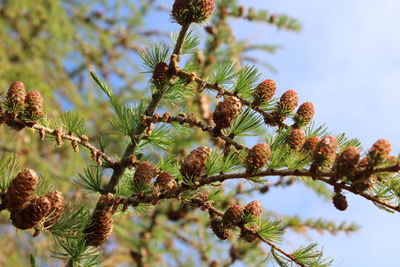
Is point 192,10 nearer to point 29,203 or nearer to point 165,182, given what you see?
point 165,182

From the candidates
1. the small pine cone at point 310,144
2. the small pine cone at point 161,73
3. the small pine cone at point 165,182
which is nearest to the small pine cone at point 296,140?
the small pine cone at point 310,144

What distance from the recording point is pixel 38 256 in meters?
3.34

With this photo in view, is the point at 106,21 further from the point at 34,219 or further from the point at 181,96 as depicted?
the point at 34,219

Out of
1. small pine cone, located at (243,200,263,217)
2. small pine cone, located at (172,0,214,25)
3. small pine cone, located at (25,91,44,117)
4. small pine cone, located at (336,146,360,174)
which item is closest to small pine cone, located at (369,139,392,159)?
small pine cone, located at (336,146,360,174)

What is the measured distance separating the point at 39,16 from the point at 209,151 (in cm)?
357

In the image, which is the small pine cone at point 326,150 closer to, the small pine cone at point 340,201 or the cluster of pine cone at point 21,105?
the small pine cone at point 340,201

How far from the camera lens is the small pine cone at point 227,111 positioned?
54.7 inches

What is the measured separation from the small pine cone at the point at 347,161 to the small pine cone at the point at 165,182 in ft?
1.60

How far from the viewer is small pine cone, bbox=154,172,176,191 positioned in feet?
4.54

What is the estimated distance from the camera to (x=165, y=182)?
1.41 m

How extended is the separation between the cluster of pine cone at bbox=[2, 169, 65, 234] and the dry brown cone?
128 mm

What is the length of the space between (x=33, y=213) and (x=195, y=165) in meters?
0.46

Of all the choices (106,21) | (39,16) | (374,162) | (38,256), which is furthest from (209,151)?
(106,21)

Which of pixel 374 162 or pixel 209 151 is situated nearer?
A: pixel 374 162
